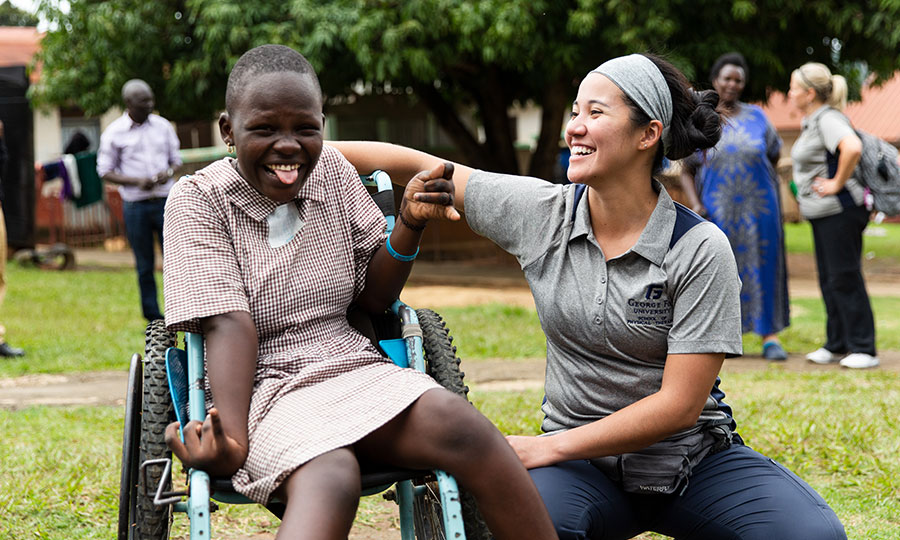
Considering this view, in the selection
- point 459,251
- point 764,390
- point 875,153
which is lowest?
point 459,251

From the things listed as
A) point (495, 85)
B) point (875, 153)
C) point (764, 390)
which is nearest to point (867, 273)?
point (495, 85)

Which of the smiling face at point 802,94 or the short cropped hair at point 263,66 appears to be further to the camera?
the smiling face at point 802,94

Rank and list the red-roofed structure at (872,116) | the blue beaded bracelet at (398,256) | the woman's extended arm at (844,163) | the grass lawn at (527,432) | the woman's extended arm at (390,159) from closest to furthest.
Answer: the blue beaded bracelet at (398,256)
the woman's extended arm at (390,159)
the grass lawn at (527,432)
the woman's extended arm at (844,163)
the red-roofed structure at (872,116)

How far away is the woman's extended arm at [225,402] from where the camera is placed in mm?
2205

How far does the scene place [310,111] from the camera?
2514 mm

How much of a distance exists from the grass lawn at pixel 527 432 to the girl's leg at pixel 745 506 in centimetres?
120

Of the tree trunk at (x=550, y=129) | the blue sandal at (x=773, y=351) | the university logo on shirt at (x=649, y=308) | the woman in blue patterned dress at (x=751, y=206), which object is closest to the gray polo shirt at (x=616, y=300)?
the university logo on shirt at (x=649, y=308)

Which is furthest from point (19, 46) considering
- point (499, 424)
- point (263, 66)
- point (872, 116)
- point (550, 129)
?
point (872, 116)

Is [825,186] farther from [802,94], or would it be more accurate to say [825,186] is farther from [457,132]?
[457,132]

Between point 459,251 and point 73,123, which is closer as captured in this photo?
point 459,251

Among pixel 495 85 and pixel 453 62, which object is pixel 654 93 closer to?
pixel 453 62

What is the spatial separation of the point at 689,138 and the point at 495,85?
11.9 metres

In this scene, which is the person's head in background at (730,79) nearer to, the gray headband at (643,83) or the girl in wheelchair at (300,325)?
the gray headband at (643,83)

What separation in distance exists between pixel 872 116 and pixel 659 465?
30.9m
